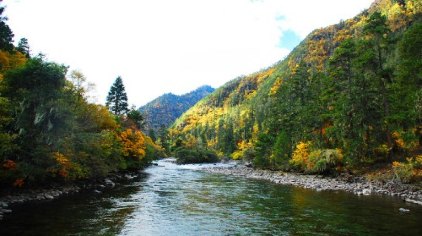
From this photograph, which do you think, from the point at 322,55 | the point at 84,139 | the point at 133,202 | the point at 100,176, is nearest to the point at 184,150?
the point at 100,176

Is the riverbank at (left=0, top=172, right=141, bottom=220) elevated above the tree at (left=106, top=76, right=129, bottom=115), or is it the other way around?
the tree at (left=106, top=76, right=129, bottom=115)

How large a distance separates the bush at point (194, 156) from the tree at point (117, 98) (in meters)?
25.6

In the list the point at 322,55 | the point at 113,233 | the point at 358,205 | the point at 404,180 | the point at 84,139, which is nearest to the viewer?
the point at 113,233

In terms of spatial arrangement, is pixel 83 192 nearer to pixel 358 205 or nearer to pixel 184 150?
pixel 358 205

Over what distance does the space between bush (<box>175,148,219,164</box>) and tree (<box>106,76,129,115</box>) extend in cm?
2561

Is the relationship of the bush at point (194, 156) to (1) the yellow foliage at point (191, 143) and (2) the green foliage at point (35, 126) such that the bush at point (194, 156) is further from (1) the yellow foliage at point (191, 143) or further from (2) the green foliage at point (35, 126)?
(2) the green foliage at point (35, 126)

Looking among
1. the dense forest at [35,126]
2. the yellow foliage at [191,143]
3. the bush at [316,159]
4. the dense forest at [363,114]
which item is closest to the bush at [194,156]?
the yellow foliage at [191,143]

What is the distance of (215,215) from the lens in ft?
76.8

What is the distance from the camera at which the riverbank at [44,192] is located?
83.3ft

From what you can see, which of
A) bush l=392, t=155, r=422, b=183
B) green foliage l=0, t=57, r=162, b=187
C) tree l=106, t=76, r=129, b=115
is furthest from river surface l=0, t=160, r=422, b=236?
tree l=106, t=76, r=129, b=115

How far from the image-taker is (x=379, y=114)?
40750mm

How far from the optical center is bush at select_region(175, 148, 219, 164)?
102 m

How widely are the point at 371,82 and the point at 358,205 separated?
1999cm

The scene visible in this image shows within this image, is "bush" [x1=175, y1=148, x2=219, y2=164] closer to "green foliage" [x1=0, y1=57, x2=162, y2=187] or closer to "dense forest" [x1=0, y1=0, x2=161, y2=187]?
"dense forest" [x1=0, y1=0, x2=161, y2=187]
